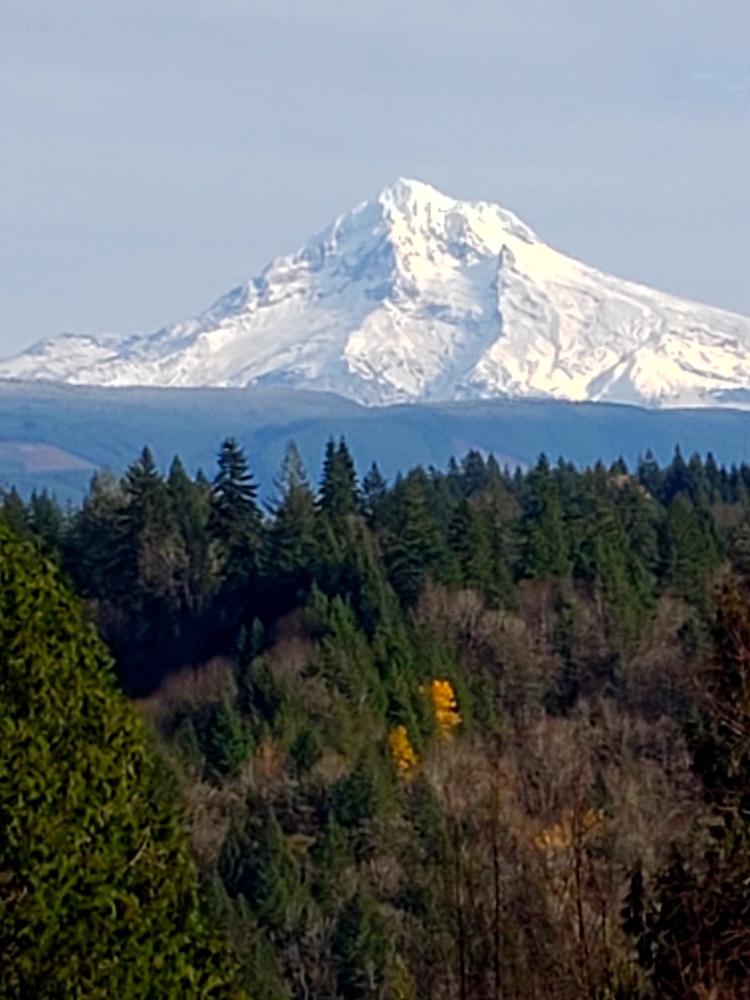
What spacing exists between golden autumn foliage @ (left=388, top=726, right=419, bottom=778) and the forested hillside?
0.05 m

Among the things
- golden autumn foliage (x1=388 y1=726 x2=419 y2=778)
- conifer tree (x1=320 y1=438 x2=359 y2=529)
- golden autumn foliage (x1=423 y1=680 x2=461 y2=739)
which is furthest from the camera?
conifer tree (x1=320 y1=438 x2=359 y2=529)

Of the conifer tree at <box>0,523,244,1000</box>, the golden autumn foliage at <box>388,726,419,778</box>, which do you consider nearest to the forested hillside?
the golden autumn foliage at <box>388,726,419,778</box>

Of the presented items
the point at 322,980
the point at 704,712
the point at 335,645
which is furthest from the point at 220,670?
the point at 704,712

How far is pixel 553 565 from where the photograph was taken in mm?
47094

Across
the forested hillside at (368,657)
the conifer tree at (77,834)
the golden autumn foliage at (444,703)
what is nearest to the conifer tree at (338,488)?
the forested hillside at (368,657)

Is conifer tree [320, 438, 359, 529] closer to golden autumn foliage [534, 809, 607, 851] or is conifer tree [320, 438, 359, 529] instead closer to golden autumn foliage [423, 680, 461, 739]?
golden autumn foliage [423, 680, 461, 739]

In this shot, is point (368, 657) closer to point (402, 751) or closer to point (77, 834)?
point (402, 751)

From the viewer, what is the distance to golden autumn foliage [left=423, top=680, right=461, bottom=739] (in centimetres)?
4122

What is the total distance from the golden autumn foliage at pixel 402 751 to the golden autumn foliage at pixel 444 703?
3.47 feet

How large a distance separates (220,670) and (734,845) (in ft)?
123

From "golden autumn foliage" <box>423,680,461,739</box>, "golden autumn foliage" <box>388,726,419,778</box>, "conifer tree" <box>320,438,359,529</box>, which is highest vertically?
"conifer tree" <box>320,438,359,529</box>

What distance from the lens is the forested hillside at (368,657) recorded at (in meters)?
31.2

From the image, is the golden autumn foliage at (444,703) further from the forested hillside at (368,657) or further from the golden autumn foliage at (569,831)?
the golden autumn foliage at (569,831)

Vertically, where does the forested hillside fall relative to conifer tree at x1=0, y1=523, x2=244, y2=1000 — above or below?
below
